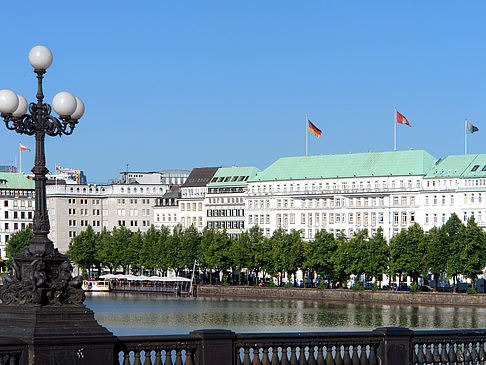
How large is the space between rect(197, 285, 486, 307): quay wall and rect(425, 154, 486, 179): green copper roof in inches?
1014

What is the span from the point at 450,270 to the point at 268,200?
55830mm

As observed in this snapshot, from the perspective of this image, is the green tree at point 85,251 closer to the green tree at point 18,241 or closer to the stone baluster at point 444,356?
the green tree at point 18,241

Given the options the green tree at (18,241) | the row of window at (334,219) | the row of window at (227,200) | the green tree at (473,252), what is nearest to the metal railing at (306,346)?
the green tree at (473,252)

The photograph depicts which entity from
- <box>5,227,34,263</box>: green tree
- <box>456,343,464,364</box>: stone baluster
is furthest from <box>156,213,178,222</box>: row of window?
<box>456,343,464,364</box>: stone baluster

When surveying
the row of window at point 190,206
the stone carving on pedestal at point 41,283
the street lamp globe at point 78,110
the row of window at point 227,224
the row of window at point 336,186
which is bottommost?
the stone carving on pedestal at point 41,283

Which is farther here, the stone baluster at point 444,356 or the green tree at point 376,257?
the green tree at point 376,257

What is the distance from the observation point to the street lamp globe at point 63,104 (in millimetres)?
23328

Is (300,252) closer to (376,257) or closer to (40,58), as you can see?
(376,257)

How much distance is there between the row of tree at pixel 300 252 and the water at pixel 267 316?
6440 millimetres

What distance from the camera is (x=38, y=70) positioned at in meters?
23.5

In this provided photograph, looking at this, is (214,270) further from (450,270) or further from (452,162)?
(450,270)

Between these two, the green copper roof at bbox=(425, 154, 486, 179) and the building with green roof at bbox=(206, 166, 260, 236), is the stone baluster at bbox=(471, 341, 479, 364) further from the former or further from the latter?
the building with green roof at bbox=(206, 166, 260, 236)

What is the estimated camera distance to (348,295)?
11819cm

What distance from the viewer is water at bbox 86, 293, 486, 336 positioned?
85.5 meters
